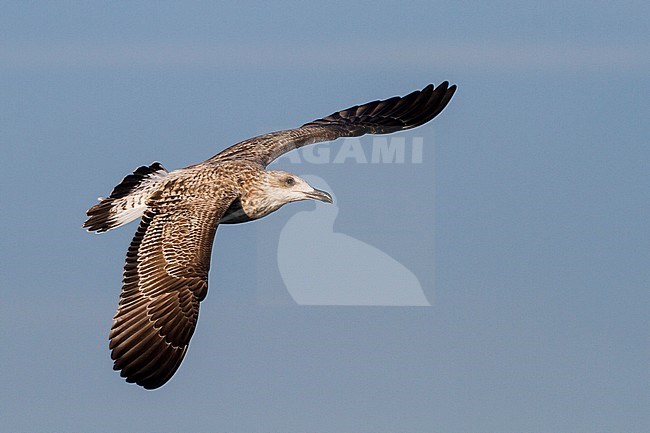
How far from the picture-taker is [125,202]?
93.1ft

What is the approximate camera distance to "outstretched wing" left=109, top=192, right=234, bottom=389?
25312 mm

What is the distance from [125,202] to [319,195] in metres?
3.52

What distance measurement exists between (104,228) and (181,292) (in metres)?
2.89

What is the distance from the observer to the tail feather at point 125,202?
28.0 m

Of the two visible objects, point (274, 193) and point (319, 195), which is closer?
point (274, 193)

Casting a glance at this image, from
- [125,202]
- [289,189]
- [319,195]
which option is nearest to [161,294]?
[125,202]

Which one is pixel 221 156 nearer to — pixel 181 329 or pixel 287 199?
pixel 287 199

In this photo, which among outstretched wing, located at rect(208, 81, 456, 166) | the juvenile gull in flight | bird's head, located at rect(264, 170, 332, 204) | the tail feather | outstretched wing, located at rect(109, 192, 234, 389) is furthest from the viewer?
outstretched wing, located at rect(208, 81, 456, 166)

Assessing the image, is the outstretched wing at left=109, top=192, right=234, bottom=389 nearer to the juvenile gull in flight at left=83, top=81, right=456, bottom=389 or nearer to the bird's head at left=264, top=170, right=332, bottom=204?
the juvenile gull in flight at left=83, top=81, right=456, bottom=389

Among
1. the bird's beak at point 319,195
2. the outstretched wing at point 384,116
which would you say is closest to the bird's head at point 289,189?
the bird's beak at point 319,195

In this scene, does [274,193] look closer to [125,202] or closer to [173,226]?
[173,226]

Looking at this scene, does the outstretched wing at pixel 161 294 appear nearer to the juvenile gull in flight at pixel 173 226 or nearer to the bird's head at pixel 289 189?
the juvenile gull in flight at pixel 173 226

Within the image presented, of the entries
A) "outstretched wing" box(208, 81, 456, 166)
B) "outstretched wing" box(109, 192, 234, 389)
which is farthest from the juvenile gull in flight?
"outstretched wing" box(208, 81, 456, 166)

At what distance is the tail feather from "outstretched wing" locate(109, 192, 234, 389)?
122 cm
